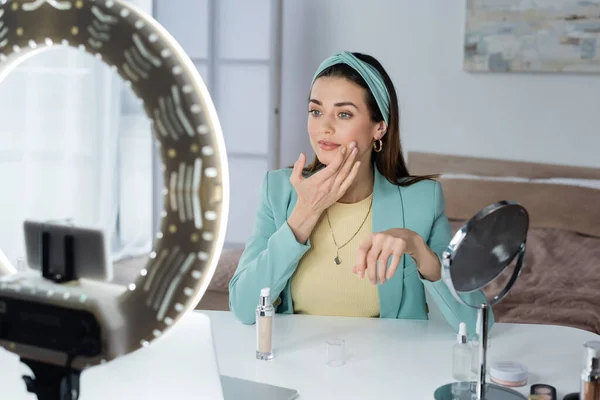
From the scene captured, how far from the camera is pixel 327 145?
5.20 ft

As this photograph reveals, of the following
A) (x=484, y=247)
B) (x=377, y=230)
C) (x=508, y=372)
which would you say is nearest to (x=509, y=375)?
(x=508, y=372)

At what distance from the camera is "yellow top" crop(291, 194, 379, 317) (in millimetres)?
1564

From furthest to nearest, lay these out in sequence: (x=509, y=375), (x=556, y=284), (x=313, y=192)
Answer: (x=556, y=284)
(x=313, y=192)
(x=509, y=375)

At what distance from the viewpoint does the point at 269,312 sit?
3.72 ft

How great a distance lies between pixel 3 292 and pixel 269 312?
0.81 metres

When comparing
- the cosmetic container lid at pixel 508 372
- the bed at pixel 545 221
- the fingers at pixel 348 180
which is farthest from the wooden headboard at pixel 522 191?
the cosmetic container lid at pixel 508 372

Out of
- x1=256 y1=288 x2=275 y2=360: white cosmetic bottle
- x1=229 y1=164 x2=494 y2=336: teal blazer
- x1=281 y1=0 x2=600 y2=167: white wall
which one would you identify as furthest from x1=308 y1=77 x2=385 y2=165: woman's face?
x1=281 y1=0 x2=600 y2=167: white wall

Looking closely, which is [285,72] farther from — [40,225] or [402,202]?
[40,225]

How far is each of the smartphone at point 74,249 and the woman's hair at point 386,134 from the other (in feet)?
4.37

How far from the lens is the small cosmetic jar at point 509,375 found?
1034 mm

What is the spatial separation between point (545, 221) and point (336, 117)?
193cm

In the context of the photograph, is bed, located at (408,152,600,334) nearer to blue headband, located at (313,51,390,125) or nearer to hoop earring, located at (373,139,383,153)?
hoop earring, located at (373,139,383,153)

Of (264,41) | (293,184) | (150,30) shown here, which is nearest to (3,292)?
(150,30)

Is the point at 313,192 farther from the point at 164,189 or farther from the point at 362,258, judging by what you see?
the point at 164,189
